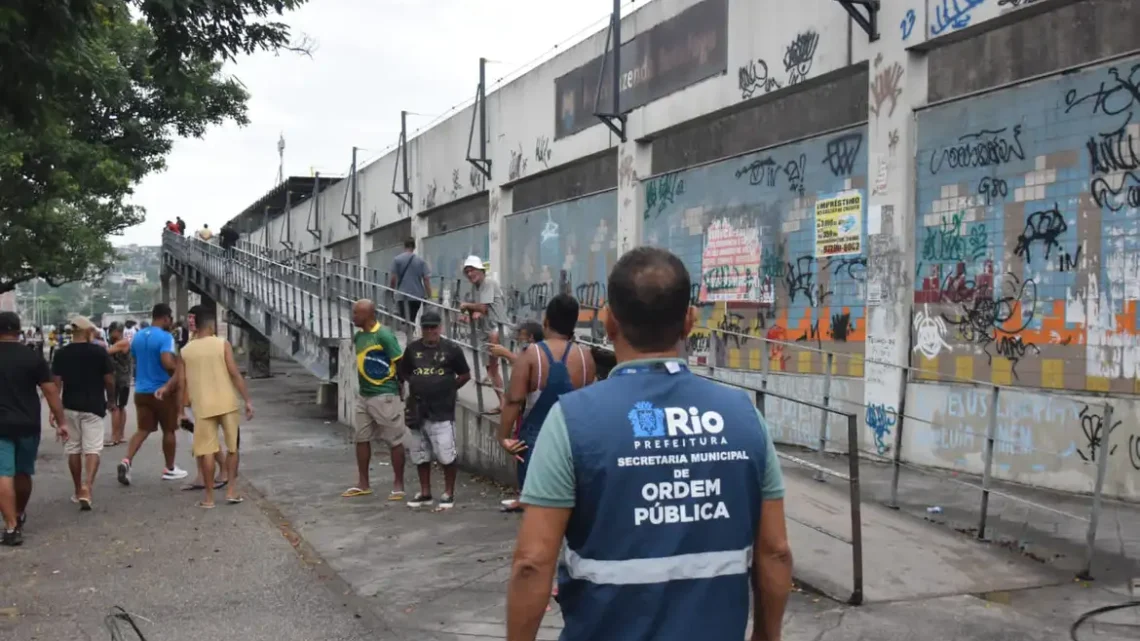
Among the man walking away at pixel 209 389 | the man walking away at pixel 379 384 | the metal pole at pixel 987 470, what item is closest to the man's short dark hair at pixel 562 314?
the metal pole at pixel 987 470

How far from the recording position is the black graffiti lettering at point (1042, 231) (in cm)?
950

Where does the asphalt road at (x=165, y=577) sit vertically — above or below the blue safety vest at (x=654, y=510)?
below

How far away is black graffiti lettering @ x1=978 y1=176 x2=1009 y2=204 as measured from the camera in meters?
10.1

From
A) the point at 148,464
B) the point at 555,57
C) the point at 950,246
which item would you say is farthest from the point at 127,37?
the point at 950,246

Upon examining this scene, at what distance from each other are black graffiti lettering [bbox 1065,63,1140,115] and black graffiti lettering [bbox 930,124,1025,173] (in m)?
0.75

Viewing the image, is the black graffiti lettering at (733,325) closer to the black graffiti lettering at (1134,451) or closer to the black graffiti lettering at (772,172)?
the black graffiti lettering at (772,172)

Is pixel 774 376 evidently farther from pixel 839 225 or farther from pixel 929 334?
pixel 929 334

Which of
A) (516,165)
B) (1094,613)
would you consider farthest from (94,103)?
(1094,613)

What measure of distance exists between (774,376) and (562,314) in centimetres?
786

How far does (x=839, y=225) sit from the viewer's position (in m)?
12.2

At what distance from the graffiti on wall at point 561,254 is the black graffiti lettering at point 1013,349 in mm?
7386

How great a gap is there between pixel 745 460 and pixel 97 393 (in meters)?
8.40

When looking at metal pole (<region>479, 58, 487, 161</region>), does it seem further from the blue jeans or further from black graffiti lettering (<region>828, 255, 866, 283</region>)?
the blue jeans

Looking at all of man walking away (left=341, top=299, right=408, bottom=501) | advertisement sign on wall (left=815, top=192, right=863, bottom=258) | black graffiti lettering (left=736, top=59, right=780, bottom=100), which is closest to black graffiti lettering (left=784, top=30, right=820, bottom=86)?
black graffiti lettering (left=736, top=59, right=780, bottom=100)
